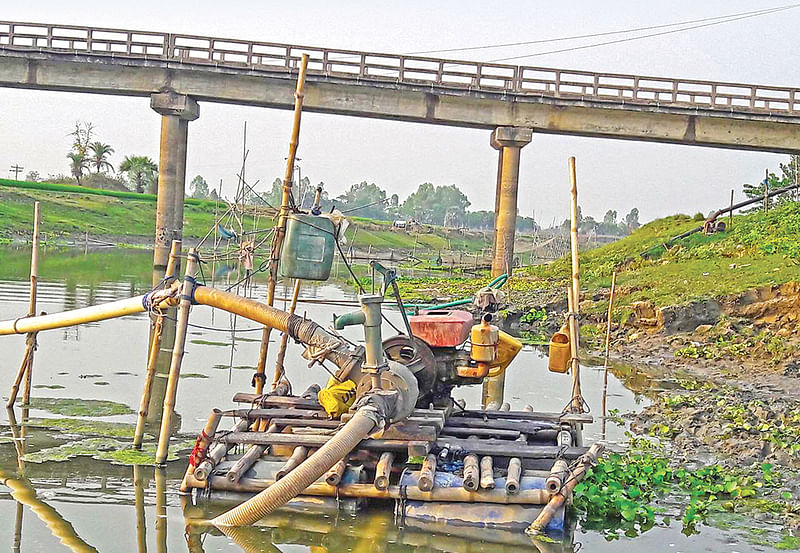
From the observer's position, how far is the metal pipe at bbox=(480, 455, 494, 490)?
31.0 feet

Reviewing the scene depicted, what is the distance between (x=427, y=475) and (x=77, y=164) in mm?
102955

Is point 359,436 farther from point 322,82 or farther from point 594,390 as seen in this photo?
point 322,82

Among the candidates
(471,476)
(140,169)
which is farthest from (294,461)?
(140,169)

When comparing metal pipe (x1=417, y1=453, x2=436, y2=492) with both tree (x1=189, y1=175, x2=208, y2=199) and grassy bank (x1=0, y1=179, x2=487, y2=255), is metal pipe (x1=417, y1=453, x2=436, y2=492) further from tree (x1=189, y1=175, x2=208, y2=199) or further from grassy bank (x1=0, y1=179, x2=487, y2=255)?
tree (x1=189, y1=175, x2=208, y2=199)

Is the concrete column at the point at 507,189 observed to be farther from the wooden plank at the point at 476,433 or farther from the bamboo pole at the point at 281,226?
the wooden plank at the point at 476,433

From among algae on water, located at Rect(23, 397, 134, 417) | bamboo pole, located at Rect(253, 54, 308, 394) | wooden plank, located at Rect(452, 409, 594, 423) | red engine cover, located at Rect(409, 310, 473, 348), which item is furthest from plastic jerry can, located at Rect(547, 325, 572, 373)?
algae on water, located at Rect(23, 397, 134, 417)

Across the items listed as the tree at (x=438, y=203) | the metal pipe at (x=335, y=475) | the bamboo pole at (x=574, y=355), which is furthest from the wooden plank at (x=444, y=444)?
the tree at (x=438, y=203)

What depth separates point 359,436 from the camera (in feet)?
30.4

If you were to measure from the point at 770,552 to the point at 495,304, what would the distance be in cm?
415

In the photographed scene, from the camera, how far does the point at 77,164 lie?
106125 mm

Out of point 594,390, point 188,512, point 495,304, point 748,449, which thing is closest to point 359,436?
point 188,512

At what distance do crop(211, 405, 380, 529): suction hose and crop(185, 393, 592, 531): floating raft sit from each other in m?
0.75

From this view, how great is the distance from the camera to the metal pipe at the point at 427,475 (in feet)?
31.2

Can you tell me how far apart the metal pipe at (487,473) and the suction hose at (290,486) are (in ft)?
4.12
